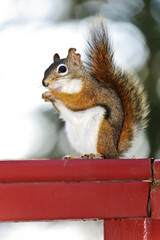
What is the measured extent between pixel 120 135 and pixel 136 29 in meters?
2.85

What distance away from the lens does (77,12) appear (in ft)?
15.8

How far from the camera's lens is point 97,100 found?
1766mm

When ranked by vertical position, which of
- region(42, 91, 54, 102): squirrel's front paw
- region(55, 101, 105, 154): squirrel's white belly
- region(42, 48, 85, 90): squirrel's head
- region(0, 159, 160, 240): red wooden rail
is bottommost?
region(0, 159, 160, 240): red wooden rail

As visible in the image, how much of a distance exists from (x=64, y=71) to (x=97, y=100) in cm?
17

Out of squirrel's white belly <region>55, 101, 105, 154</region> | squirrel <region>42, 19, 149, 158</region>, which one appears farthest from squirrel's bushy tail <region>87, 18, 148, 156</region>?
squirrel's white belly <region>55, 101, 105, 154</region>

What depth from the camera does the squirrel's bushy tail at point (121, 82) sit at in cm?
179

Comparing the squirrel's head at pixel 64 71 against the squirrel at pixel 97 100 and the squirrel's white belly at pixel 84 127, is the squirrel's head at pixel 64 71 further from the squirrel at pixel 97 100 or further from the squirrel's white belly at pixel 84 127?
the squirrel's white belly at pixel 84 127

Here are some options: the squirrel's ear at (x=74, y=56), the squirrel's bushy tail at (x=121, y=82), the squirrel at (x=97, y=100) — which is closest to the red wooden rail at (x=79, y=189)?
the squirrel at (x=97, y=100)

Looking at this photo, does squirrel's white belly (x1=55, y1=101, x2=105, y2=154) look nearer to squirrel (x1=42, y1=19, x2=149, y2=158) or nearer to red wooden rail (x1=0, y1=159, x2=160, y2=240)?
squirrel (x1=42, y1=19, x2=149, y2=158)

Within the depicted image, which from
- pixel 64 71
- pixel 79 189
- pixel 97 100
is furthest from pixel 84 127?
pixel 79 189

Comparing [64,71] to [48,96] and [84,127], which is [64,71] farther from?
[84,127]

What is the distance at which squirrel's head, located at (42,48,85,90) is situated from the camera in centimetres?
178

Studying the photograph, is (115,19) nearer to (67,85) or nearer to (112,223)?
(67,85)

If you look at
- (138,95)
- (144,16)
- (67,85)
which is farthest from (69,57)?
(144,16)
